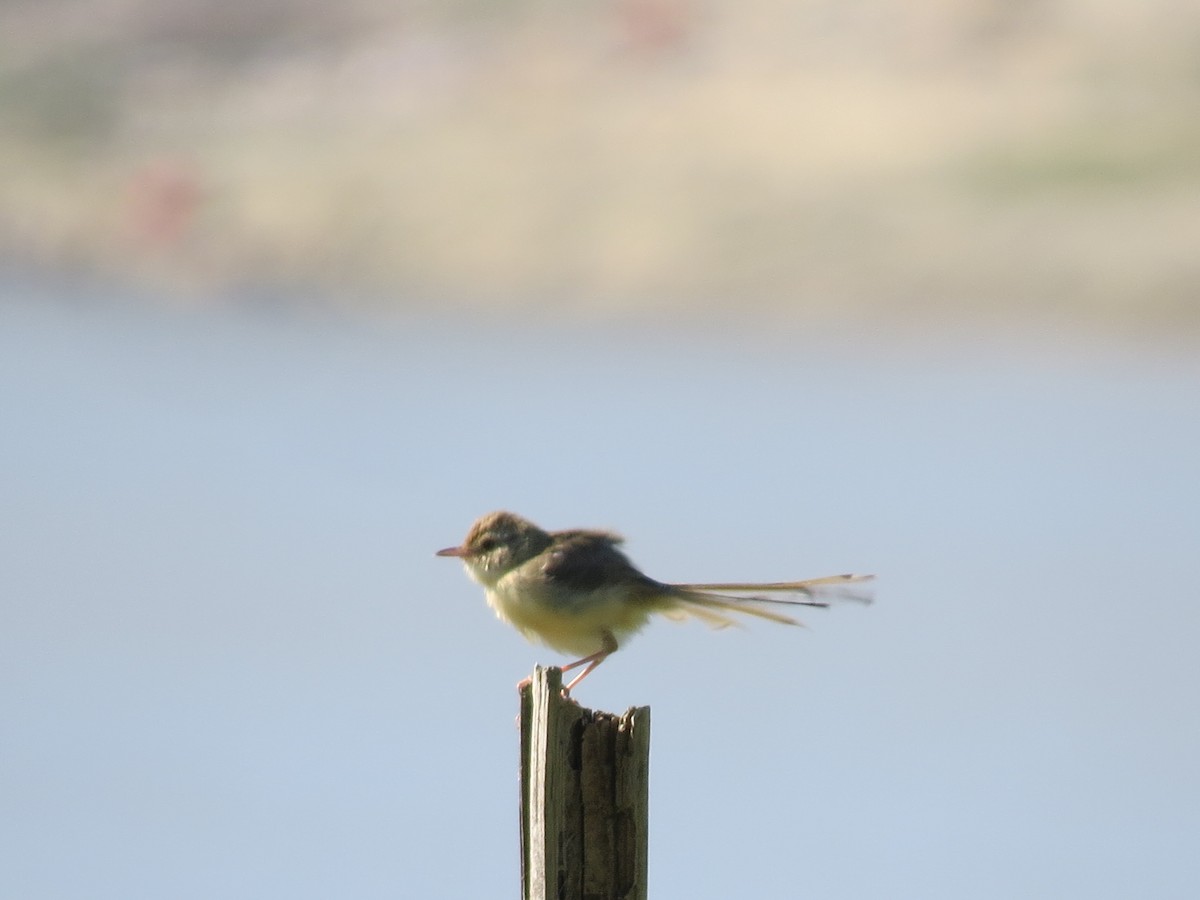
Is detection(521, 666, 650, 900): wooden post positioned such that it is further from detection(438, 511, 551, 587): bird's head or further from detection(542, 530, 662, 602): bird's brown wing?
detection(438, 511, 551, 587): bird's head

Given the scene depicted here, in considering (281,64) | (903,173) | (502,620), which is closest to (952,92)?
(903,173)

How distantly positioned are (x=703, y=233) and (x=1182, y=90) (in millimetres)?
1648

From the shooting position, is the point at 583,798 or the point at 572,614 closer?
the point at 583,798

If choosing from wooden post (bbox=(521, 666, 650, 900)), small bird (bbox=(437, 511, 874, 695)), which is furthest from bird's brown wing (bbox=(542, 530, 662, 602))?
wooden post (bbox=(521, 666, 650, 900))

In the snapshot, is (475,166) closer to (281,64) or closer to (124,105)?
(281,64)

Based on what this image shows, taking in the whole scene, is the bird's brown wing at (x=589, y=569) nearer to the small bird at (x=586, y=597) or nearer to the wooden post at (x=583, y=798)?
the small bird at (x=586, y=597)

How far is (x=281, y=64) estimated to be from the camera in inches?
224

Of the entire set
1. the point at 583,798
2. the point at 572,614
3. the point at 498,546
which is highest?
the point at 498,546

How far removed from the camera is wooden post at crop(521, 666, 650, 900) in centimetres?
202

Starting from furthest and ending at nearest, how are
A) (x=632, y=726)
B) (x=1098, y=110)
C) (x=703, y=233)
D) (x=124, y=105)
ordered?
(x=124, y=105) → (x=703, y=233) → (x=1098, y=110) → (x=632, y=726)

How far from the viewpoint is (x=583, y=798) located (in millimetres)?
2045

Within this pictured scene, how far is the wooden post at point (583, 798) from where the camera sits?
6.62 feet

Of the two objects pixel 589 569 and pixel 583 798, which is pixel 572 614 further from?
pixel 583 798

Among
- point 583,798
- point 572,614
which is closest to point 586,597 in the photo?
point 572,614
